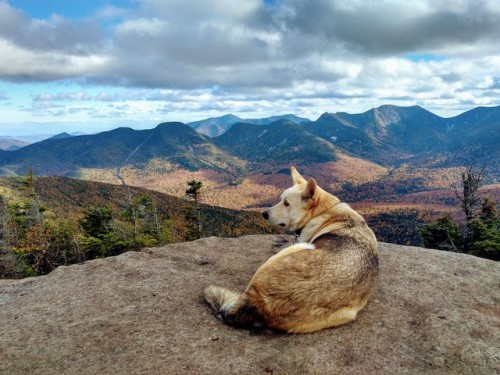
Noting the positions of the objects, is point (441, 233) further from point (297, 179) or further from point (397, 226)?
point (397, 226)

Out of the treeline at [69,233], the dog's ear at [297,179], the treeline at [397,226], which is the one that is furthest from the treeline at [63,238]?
the treeline at [397,226]

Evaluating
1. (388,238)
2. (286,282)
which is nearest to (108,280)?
(286,282)

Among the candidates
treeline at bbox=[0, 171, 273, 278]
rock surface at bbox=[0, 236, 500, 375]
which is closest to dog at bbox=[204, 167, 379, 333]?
rock surface at bbox=[0, 236, 500, 375]

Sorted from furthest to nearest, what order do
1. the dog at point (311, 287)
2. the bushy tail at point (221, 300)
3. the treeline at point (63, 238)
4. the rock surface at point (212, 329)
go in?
the treeline at point (63, 238) → the bushy tail at point (221, 300) → the dog at point (311, 287) → the rock surface at point (212, 329)

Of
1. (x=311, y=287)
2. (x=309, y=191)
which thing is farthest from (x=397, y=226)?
(x=311, y=287)

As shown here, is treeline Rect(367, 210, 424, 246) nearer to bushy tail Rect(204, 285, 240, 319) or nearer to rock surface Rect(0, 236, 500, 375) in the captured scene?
rock surface Rect(0, 236, 500, 375)

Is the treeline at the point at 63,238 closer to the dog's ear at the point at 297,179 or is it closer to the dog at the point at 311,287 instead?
the dog's ear at the point at 297,179
